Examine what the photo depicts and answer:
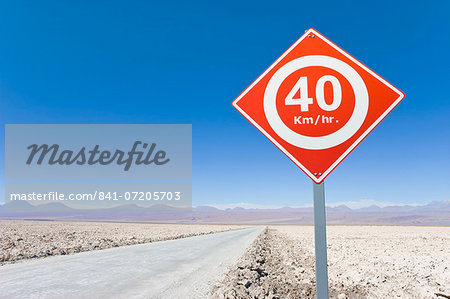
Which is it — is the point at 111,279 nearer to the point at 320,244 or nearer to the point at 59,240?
the point at 320,244

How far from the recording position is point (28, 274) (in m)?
9.10

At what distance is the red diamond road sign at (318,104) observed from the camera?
204 centimetres

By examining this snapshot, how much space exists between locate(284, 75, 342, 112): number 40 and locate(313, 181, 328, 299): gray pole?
530 millimetres

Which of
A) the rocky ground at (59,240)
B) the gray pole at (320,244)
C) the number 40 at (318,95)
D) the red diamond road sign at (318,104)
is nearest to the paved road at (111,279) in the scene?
the rocky ground at (59,240)

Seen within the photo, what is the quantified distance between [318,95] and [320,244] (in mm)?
982

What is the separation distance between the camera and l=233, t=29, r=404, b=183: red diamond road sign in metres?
2.04

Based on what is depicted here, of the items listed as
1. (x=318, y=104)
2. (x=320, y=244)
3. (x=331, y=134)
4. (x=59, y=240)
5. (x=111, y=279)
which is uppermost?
(x=318, y=104)

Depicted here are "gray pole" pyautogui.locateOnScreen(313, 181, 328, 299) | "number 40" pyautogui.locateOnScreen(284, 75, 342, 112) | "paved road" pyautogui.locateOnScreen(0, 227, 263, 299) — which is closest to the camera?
"gray pole" pyautogui.locateOnScreen(313, 181, 328, 299)

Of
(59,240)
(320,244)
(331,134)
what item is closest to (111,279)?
(320,244)

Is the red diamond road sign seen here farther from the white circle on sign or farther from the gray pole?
the gray pole

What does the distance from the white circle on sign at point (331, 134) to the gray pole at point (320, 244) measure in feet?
1.00

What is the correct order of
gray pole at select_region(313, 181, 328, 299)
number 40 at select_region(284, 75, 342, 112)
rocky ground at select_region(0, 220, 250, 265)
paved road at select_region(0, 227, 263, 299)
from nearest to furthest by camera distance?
gray pole at select_region(313, 181, 328, 299)
number 40 at select_region(284, 75, 342, 112)
paved road at select_region(0, 227, 263, 299)
rocky ground at select_region(0, 220, 250, 265)

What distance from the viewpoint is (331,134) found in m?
2.05

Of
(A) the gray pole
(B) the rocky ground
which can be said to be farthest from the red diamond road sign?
(B) the rocky ground
